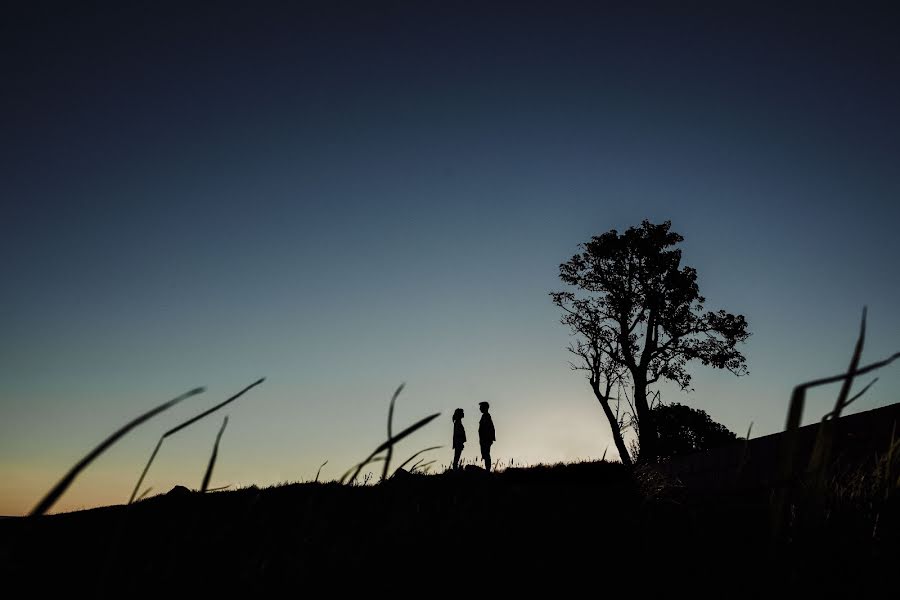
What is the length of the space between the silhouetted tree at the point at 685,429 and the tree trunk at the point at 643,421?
187 inches

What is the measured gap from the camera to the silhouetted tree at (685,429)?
26297 millimetres

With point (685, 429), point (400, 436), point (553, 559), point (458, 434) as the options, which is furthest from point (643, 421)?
point (400, 436)

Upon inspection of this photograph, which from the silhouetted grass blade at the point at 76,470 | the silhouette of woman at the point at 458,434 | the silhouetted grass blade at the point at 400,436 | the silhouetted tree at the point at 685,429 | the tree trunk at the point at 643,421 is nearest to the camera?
the silhouetted grass blade at the point at 76,470

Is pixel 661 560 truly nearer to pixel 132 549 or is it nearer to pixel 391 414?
pixel 391 414

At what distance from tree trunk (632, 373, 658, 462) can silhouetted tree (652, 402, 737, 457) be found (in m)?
4.76

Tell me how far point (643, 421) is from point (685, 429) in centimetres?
661

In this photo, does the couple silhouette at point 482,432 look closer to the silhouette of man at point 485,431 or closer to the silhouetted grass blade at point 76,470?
the silhouette of man at point 485,431

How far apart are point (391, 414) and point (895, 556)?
1.29 metres

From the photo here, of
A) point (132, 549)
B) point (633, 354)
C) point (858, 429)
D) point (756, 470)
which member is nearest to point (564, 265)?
point (633, 354)

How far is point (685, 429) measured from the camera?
26.5 m

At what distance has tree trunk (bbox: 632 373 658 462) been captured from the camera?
20.8m

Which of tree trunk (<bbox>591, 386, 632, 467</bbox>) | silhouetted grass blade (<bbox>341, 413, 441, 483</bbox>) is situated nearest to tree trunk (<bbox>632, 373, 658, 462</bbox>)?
tree trunk (<bbox>591, 386, 632, 467</bbox>)

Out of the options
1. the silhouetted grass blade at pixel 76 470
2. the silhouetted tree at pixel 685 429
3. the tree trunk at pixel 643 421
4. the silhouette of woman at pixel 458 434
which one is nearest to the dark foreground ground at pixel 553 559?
the silhouetted grass blade at pixel 76 470

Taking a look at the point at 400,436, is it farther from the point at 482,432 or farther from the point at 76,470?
the point at 482,432
